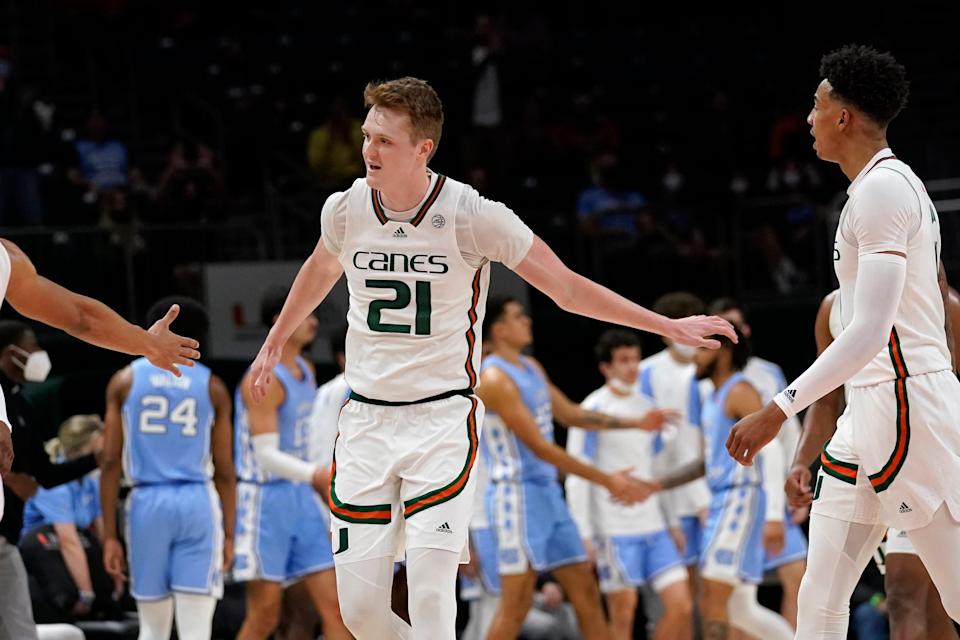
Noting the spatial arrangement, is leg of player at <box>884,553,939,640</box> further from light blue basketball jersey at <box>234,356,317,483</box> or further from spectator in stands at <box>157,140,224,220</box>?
spectator in stands at <box>157,140,224,220</box>

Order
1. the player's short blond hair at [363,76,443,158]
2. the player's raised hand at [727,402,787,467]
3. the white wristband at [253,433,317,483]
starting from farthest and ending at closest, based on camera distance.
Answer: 1. the white wristband at [253,433,317,483]
2. the player's short blond hair at [363,76,443,158]
3. the player's raised hand at [727,402,787,467]

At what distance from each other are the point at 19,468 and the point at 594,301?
2874 millimetres

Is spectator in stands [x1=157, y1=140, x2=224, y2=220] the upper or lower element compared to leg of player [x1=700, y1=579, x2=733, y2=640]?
upper

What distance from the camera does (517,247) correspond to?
16.7ft

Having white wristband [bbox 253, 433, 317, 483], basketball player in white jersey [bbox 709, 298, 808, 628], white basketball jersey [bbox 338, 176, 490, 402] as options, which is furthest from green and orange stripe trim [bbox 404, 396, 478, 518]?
basketball player in white jersey [bbox 709, 298, 808, 628]

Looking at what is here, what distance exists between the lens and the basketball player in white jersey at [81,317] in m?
4.84

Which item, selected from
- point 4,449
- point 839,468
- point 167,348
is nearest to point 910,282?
point 839,468

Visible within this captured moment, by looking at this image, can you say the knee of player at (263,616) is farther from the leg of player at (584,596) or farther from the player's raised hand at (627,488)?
the player's raised hand at (627,488)

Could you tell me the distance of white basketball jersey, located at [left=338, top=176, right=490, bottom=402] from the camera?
5086mm

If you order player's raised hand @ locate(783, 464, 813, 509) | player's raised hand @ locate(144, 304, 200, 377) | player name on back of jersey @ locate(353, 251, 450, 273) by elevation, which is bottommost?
player's raised hand @ locate(783, 464, 813, 509)

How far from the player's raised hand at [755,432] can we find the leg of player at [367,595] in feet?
4.05

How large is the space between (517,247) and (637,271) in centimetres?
841

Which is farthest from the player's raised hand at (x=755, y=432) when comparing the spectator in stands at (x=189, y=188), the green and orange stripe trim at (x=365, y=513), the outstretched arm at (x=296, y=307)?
the spectator in stands at (x=189, y=188)

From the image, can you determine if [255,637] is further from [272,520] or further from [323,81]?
[323,81]
